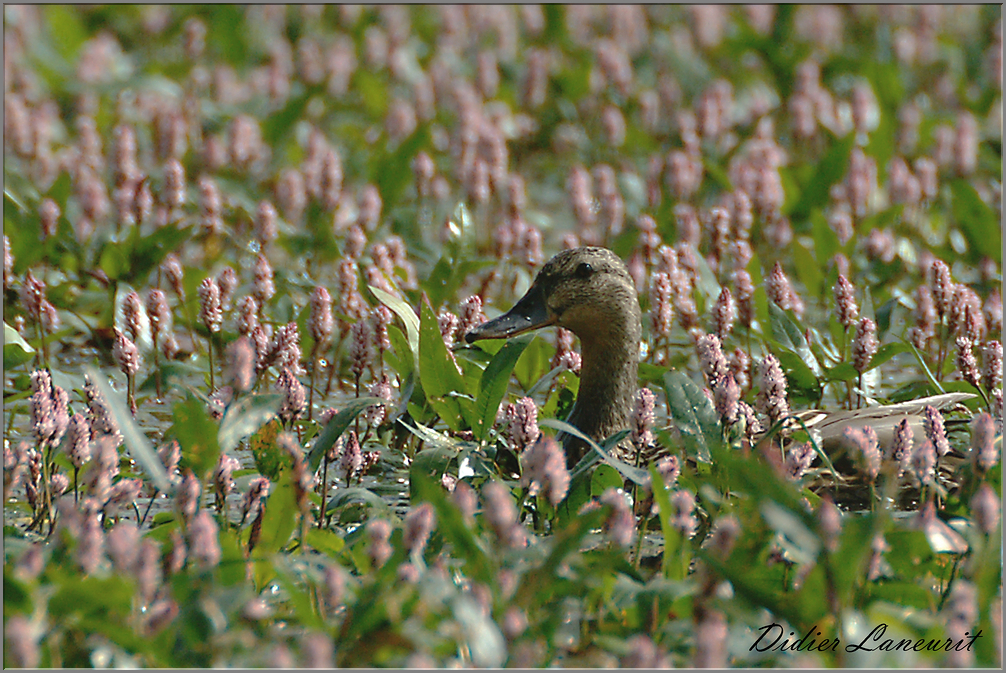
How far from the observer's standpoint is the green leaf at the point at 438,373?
12.3ft

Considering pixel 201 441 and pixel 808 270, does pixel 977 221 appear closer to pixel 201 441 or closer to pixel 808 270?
pixel 808 270

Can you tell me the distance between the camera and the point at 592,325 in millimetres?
4168

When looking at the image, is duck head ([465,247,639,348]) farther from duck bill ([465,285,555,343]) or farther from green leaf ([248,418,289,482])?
green leaf ([248,418,289,482])

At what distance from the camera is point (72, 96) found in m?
8.56

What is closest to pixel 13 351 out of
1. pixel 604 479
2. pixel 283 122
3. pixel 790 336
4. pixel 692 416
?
pixel 604 479

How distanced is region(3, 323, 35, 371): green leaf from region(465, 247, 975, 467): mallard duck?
64.2 inches

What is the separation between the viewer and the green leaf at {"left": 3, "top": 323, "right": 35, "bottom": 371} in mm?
4215

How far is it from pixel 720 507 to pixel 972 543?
686mm

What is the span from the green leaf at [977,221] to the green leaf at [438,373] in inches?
135

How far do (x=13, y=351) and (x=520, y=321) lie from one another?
6.04ft

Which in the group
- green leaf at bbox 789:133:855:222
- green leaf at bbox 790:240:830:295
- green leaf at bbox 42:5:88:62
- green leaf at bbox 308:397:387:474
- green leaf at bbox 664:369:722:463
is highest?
green leaf at bbox 42:5:88:62

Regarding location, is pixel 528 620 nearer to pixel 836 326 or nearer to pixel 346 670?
pixel 346 670

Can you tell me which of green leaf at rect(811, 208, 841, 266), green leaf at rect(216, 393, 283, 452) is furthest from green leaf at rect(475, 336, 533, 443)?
green leaf at rect(811, 208, 841, 266)

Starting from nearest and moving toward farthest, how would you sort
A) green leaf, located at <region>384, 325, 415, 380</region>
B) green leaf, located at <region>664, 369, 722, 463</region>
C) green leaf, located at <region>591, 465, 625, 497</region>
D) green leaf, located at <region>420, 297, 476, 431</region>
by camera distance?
1. green leaf, located at <region>664, 369, 722, 463</region>
2. green leaf, located at <region>591, 465, 625, 497</region>
3. green leaf, located at <region>420, 297, 476, 431</region>
4. green leaf, located at <region>384, 325, 415, 380</region>
